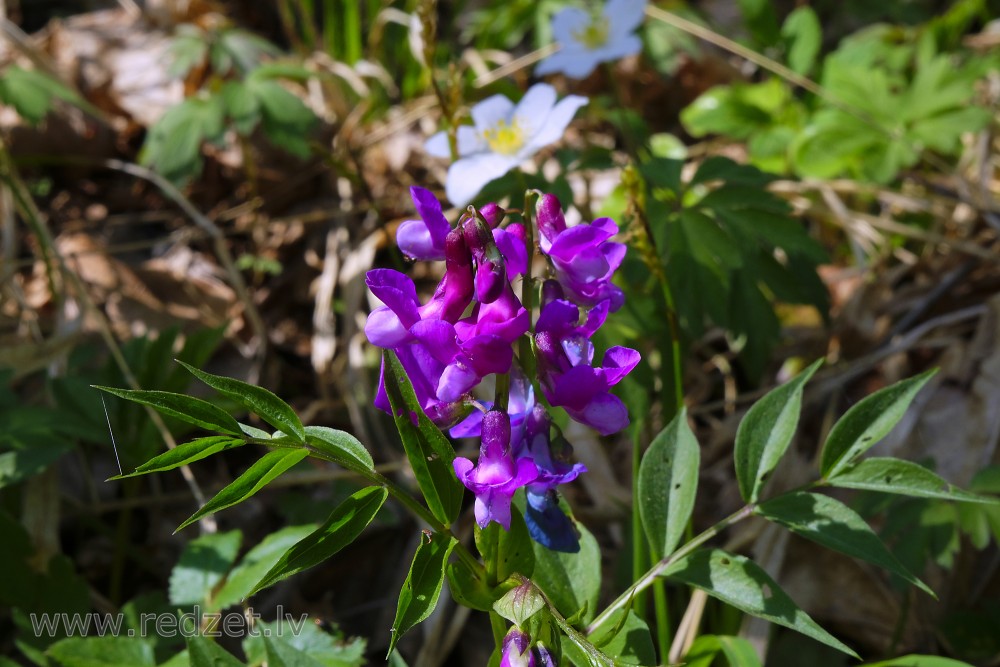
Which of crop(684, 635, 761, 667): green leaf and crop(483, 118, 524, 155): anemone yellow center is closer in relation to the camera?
crop(684, 635, 761, 667): green leaf

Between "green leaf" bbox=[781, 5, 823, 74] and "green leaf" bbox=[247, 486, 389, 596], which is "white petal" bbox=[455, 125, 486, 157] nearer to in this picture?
"green leaf" bbox=[247, 486, 389, 596]

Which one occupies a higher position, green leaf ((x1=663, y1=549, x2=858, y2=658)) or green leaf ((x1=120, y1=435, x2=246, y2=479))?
green leaf ((x1=120, y1=435, x2=246, y2=479))

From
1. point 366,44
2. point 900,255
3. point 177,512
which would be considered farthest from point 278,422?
point 366,44

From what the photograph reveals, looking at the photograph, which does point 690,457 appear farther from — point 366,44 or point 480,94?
point 366,44

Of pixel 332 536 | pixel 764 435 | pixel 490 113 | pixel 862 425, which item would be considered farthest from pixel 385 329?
pixel 490 113

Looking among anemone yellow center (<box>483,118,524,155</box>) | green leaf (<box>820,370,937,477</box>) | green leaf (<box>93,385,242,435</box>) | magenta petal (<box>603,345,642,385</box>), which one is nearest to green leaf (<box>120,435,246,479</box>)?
green leaf (<box>93,385,242,435</box>)

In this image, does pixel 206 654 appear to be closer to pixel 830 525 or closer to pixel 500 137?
pixel 830 525
